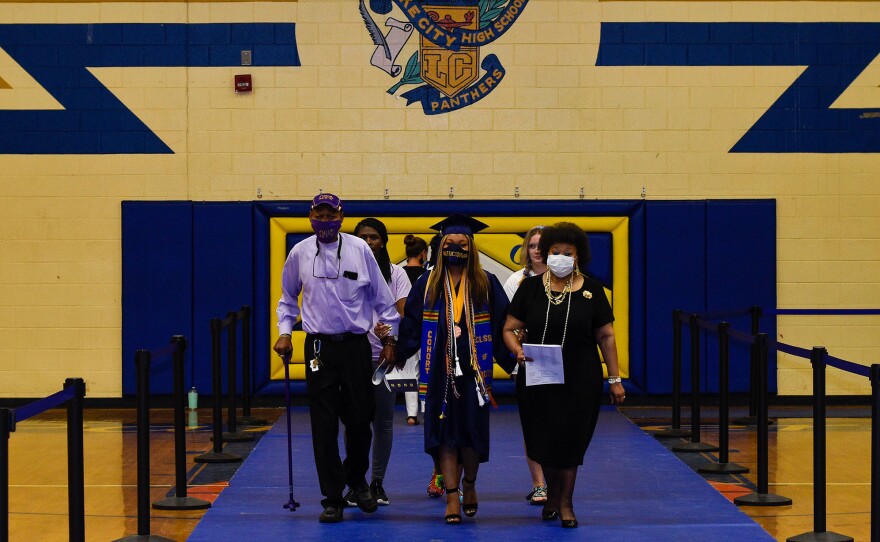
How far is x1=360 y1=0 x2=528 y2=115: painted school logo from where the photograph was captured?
1284 centimetres

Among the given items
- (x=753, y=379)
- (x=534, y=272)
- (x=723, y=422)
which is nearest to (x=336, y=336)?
(x=534, y=272)

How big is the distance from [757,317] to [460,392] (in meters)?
5.73

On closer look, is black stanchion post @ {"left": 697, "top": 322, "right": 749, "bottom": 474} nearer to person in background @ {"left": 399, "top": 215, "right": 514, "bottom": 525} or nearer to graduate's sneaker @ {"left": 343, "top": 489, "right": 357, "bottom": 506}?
person in background @ {"left": 399, "top": 215, "right": 514, "bottom": 525}

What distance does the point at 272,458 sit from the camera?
9844 mm

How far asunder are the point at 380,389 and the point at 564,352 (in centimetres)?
130

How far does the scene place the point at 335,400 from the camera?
7461mm

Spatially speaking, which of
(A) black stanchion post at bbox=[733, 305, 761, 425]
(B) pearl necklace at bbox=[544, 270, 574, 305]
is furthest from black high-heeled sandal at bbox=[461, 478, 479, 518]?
(A) black stanchion post at bbox=[733, 305, 761, 425]

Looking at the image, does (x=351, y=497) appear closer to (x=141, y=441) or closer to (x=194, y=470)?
(x=141, y=441)

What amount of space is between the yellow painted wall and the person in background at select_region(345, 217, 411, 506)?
4703mm

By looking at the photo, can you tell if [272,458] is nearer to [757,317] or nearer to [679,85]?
[757,317]

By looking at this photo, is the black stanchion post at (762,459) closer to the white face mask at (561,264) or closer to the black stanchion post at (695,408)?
the white face mask at (561,264)

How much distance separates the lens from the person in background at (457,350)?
732 centimetres

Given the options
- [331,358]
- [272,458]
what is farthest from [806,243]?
[331,358]

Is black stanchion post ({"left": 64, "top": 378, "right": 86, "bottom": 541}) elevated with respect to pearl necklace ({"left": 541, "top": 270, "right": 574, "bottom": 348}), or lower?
lower
